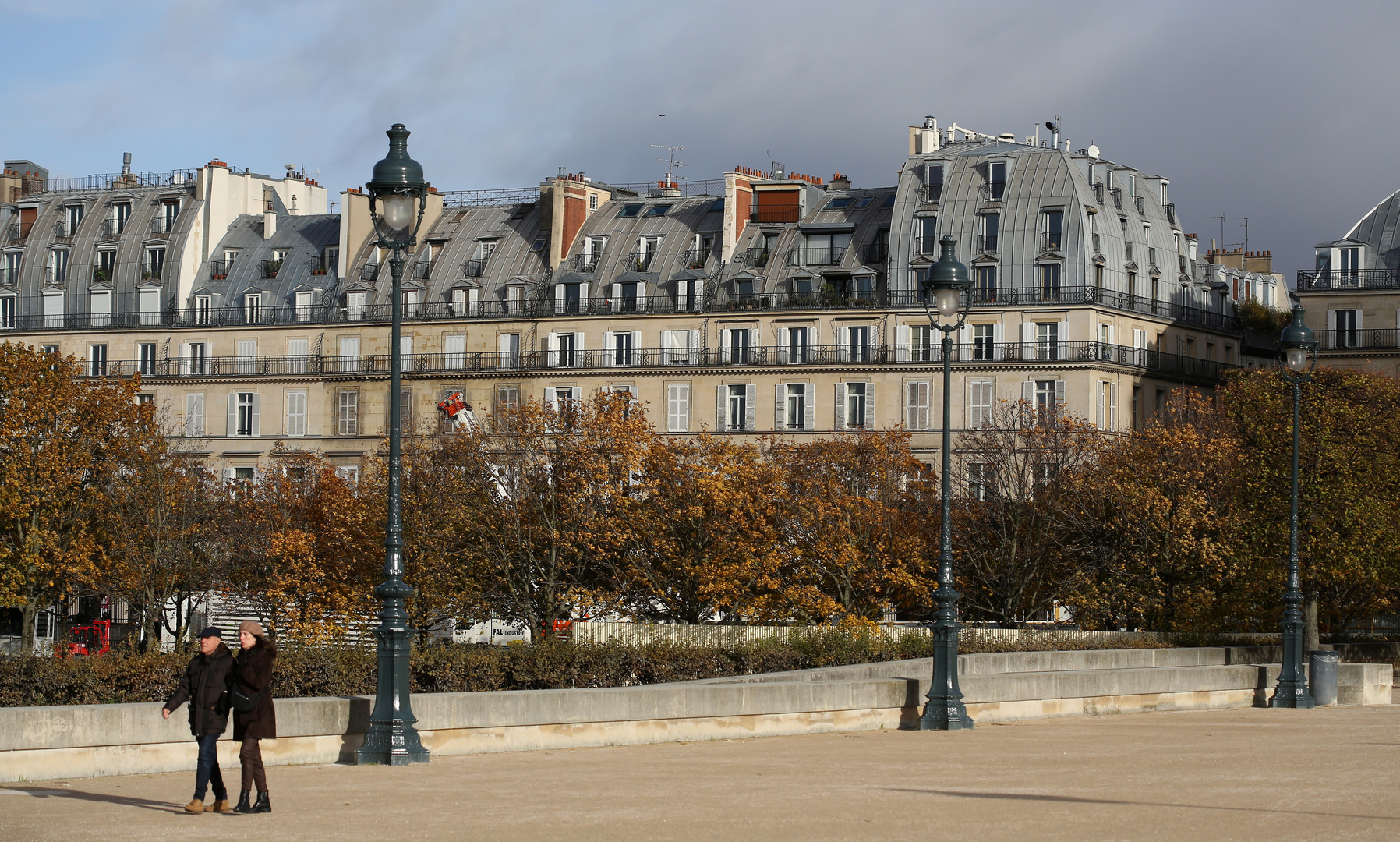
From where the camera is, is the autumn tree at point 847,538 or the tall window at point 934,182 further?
the tall window at point 934,182

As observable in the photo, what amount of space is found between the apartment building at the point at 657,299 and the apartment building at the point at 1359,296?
4.56 m

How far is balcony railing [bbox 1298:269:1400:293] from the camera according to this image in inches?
3300

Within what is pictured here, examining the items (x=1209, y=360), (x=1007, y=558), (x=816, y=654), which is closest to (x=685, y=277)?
(x=1209, y=360)

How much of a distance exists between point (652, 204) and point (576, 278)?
6.27 meters

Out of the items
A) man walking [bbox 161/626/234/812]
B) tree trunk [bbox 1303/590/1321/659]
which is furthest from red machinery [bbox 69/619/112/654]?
man walking [bbox 161/626/234/812]

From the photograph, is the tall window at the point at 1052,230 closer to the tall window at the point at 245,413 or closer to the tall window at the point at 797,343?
the tall window at the point at 797,343

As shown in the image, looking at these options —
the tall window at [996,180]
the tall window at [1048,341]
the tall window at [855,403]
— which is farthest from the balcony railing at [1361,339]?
the tall window at [855,403]

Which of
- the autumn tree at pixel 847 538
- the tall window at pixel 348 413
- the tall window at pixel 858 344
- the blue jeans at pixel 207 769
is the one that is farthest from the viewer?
the tall window at pixel 348 413

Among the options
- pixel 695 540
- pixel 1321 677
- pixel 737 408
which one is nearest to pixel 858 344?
pixel 737 408

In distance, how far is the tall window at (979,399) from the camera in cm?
7694

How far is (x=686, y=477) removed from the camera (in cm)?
5200

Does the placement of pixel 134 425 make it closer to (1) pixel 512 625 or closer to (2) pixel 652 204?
(1) pixel 512 625

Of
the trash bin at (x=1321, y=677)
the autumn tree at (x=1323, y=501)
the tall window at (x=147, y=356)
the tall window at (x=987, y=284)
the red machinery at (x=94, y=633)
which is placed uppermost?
the tall window at (x=987, y=284)

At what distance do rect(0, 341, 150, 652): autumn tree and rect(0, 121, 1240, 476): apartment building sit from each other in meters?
20.5
